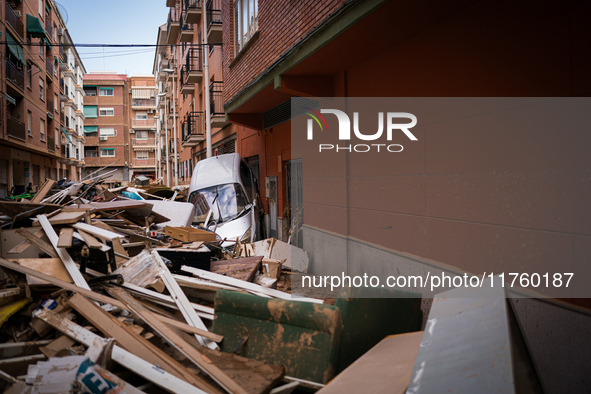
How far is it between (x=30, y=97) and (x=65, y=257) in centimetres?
2986

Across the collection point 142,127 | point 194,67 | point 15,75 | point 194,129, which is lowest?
point 194,129

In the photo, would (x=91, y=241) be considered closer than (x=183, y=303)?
No

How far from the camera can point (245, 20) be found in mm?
12508

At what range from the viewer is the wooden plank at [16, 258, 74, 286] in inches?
193

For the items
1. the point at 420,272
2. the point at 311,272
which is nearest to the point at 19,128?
the point at 311,272

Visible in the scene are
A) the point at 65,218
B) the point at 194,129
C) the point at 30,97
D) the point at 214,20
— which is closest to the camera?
the point at 65,218

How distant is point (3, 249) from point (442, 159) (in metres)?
5.67

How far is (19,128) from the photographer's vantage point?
1013 inches

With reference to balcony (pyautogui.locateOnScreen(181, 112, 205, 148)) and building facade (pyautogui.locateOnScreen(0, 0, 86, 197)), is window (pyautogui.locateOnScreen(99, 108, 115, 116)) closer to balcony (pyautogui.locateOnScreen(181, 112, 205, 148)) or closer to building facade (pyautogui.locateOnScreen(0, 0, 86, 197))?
building facade (pyautogui.locateOnScreen(0, 0, 86, 197))

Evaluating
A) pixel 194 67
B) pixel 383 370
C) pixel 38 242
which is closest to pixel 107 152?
pixel 194 67

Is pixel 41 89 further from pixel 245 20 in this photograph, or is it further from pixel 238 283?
pixel 238 283

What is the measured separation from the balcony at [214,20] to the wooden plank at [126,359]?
15842 millimetres

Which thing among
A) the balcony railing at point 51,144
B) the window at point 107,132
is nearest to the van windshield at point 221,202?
the balcony railing at point 51,144

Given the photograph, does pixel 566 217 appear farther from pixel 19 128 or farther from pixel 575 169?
pixel 19 128
